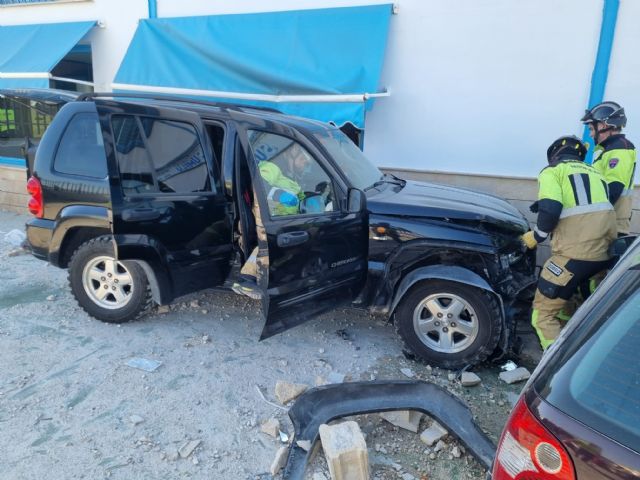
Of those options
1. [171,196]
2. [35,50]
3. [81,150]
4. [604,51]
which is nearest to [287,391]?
[171,196]

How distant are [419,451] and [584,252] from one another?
75.3 inches

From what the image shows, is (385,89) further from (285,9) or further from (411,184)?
(411,184)

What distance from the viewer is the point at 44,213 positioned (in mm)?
3928

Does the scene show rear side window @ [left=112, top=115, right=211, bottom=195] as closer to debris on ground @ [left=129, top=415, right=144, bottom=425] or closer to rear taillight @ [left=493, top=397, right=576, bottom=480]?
debris on ground @ [left=129, top=415, right=144, bottom=425]

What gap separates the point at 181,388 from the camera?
326 centimetres

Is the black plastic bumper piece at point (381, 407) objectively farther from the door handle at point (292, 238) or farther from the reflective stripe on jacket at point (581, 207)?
the reflective stripe on jacket at point (581, 207)

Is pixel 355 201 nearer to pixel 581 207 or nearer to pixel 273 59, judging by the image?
pixel 581 207

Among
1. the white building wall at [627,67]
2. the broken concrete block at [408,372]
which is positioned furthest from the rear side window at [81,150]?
the white building wall at [627,67]

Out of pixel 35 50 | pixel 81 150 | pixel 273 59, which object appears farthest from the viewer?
pixel 35 50

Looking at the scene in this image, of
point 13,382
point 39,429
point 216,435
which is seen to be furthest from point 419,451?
point 13,382

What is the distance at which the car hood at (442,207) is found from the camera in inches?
138

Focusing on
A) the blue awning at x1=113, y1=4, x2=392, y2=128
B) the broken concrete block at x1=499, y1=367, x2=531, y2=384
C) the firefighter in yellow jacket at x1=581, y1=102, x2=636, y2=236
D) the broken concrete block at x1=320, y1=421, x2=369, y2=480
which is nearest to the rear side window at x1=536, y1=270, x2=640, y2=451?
the broken concrete block at x1=320, y1=421, x2=369, y2=480

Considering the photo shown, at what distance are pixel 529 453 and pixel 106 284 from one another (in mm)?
3641

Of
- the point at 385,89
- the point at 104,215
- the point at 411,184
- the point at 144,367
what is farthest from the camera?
the point at 385,89
